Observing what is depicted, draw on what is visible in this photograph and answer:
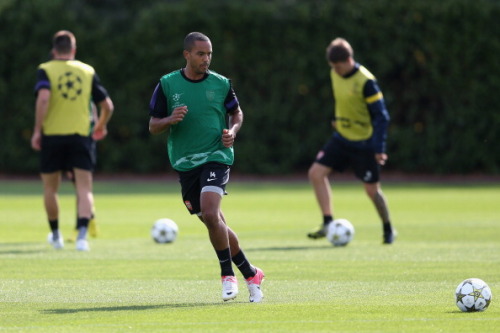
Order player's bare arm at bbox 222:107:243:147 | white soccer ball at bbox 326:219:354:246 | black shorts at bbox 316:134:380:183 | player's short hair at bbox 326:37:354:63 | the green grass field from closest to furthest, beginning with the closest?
the green grass field, player's bare arm at bbox 222:107:243:147, white soccer ball at bbox 326:219:354:246, player's short hair at bbox 326:37:354:63, black shorts at bbox 316:134:380:183

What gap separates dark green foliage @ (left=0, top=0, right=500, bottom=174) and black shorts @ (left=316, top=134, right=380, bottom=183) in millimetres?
14209

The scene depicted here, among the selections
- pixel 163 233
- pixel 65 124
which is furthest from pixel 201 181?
pixel 163 233

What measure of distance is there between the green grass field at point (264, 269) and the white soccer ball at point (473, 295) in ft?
0.28

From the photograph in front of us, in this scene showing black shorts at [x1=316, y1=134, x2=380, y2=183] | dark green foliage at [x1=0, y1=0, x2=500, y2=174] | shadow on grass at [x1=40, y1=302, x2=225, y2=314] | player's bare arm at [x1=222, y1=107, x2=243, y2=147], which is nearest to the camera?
shadow on grass at [x1=40, y1=302, x2=225, y2=314]

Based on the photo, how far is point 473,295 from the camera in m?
8.19

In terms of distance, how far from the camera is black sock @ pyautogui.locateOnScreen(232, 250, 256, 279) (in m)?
9.15

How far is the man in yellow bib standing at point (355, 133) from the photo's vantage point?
573 inches

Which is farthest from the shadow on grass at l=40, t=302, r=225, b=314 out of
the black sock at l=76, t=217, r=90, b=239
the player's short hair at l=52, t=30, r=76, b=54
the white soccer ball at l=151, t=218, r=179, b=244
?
the white soccer ball at l=151, t=218, r=179, b=244

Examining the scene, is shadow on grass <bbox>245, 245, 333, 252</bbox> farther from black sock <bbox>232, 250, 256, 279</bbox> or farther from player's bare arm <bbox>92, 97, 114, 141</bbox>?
black sock <bbox>232, 250, 256, 279</bbox>

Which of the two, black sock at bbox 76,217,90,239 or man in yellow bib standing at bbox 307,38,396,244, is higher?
man in yellow bib standing at bbox 307,38,396,244

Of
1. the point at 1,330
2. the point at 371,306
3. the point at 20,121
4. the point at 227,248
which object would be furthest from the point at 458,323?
the point at 20,121

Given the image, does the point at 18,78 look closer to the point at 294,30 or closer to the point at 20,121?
the point at 20,121

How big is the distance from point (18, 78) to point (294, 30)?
7553 millimetres

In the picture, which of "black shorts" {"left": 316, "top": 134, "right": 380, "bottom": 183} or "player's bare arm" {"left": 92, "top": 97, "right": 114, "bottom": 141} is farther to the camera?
"black shorts" {"left": 316, "top": 134, "right": 380, "bottom": 183}
